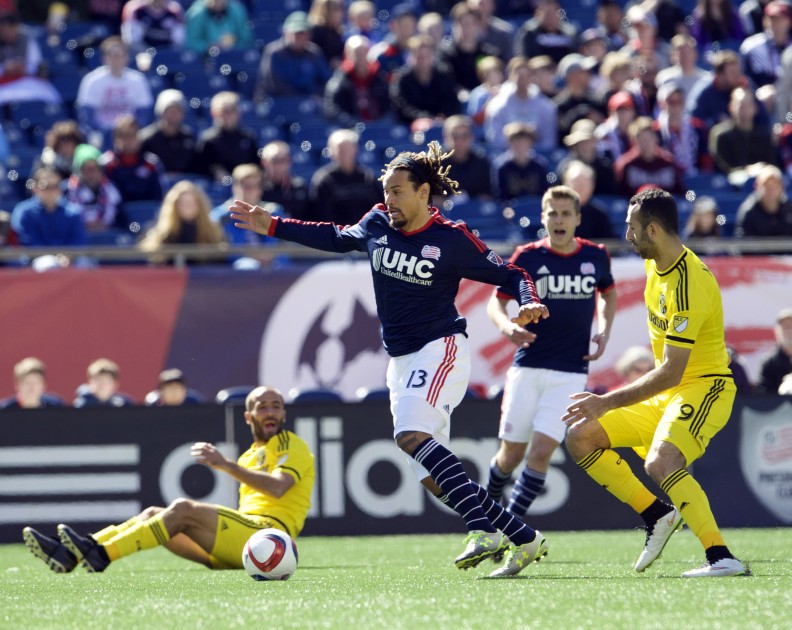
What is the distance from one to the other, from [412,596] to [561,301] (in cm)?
340

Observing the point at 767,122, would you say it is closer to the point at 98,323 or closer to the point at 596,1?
the point at 596,1

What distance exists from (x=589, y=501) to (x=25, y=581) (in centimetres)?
522

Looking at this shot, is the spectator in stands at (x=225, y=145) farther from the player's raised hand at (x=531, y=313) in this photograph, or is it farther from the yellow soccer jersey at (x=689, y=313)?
the player's raised hand at (x=531, y=313)

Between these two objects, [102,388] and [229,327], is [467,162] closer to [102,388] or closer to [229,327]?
[229,327]

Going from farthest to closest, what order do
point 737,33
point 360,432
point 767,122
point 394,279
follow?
1. point 737,33
2. point 767,122
3. point 360,432
4. point 394,279

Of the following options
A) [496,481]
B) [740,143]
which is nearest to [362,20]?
[740,143]

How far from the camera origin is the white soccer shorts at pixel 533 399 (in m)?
9.56

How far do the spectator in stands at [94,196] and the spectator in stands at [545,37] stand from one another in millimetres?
5932

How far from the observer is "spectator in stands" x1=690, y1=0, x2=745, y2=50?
18.8m

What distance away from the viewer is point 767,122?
16.1m

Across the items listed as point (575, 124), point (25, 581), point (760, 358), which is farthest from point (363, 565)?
point (575, 124)

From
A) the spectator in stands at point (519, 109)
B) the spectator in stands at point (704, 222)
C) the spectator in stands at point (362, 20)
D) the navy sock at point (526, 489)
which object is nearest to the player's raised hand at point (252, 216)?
the navy sock at point (526, 489)

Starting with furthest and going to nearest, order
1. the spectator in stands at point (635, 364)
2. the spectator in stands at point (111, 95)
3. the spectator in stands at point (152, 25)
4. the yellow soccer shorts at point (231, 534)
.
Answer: the spectator in stands at point (152, 25), the spectator in stands at point (111, 95), the spectator in stands at point (635, 364), the yellow soccer shorts at point (231, 534)

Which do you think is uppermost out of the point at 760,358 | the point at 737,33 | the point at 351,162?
the point at 737,33
